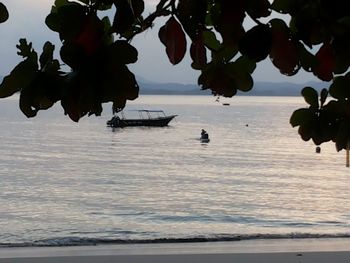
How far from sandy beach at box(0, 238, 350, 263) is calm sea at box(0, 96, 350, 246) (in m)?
0.88

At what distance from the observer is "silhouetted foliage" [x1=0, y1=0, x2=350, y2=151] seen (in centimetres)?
106

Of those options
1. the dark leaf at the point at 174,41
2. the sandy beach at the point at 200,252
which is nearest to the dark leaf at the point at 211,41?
the dark leaf at the point at 174,41

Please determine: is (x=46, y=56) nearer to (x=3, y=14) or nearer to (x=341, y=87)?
(x=3, y=14)

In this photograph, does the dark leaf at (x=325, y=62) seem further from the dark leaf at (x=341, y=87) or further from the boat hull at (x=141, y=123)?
the boat hull at (x=141, y=123)

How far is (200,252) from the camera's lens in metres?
9.55

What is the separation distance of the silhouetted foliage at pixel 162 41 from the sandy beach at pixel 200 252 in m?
7.63

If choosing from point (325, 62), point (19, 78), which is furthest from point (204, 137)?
point (19, 78)

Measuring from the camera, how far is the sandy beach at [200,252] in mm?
8805

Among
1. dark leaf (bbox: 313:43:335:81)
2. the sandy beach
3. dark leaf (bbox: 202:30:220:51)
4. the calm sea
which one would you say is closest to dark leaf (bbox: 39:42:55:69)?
the calm sea

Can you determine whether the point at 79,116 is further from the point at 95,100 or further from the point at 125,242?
the point at 125,242

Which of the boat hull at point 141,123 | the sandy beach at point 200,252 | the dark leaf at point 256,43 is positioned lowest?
the sandy beach at point 200,252

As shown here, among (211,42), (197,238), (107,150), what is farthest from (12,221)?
(107,150)

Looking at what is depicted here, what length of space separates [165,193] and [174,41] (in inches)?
743

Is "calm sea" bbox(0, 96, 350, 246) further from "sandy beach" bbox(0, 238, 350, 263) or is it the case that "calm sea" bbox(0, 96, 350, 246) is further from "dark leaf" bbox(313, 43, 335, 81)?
"sandy beach" bbox(0, 238, 350, 263)
